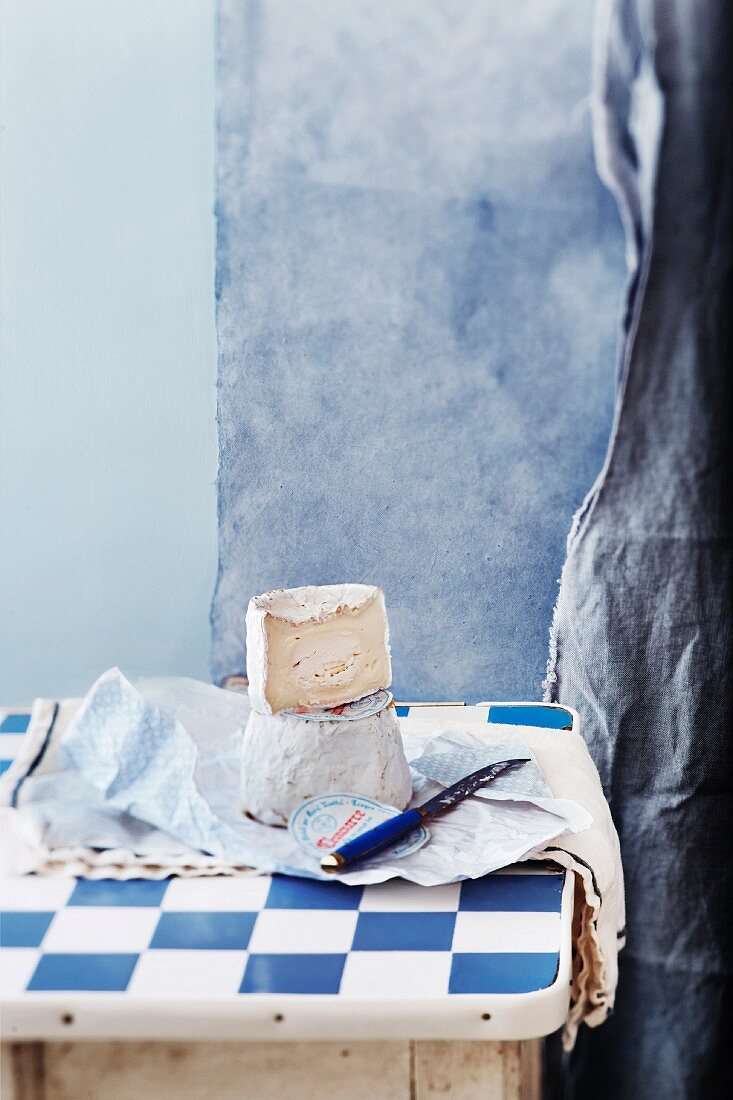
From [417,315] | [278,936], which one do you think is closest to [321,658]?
[278,936]

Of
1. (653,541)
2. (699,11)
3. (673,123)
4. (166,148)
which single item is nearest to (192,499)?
(166,148)

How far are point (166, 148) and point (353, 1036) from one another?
3.67 feet

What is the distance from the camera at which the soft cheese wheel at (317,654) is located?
38.0 inches

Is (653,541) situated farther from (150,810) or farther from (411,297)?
(150,810)

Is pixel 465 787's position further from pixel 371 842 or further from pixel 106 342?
pixel 106 342

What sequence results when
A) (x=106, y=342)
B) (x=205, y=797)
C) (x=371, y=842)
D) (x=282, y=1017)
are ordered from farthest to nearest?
(x=106, y=342) < (x=205, y=797) < (x=371, y=842) < (x=282, y=1017)

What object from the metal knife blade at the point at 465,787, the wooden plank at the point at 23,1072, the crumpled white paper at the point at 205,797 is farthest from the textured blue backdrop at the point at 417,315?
the wooden plank at the point at 23,1072

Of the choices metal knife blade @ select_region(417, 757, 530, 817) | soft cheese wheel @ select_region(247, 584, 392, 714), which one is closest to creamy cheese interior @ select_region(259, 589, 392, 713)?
soft cheese wheel @ select_region(247, 584, 392, 714)

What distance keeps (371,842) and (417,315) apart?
0.80 m

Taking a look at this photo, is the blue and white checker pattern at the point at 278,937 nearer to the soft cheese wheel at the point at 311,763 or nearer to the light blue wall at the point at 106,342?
the soft cheese wheel at the point at 311,763

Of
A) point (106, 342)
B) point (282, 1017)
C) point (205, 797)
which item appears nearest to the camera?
point (282, 1017)

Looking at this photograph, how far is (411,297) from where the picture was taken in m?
1.52

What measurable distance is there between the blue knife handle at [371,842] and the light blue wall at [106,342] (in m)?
0.70

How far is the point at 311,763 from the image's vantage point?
3.15 feet
